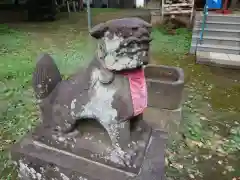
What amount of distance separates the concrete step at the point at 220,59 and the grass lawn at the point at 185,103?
0.18 metres

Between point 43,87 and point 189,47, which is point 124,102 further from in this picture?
point 189,47

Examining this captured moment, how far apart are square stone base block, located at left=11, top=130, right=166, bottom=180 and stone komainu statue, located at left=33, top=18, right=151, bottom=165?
143mm

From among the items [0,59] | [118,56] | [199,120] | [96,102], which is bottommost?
[199,120]

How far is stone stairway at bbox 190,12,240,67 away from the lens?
524 centimetres

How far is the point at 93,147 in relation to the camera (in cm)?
135

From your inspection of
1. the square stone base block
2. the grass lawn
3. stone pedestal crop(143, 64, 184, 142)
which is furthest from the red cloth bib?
stone pedestal crop(143, 64, 184, 142)

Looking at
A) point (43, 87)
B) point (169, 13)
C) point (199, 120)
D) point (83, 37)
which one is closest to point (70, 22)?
point (83, 37)

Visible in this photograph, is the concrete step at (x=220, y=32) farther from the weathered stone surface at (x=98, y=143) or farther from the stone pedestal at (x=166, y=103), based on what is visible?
the weathered stone surface at (x=98, y=143)

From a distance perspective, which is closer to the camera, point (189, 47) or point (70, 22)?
point (189, 47)

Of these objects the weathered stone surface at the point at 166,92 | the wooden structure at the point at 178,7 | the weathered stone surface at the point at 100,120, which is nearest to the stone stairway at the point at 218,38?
the wooden structure at the point at 178,7

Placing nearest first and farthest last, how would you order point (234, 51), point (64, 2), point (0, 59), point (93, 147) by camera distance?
point (93, 147) → point (0, 59) → point (234, 51) → point (64, 2)

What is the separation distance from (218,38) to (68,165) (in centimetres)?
519

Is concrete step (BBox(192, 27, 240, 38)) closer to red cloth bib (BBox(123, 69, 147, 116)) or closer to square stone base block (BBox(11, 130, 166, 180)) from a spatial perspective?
square stone base block (BBox(11, 130, 166, 180))

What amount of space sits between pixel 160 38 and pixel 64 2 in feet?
19.5
